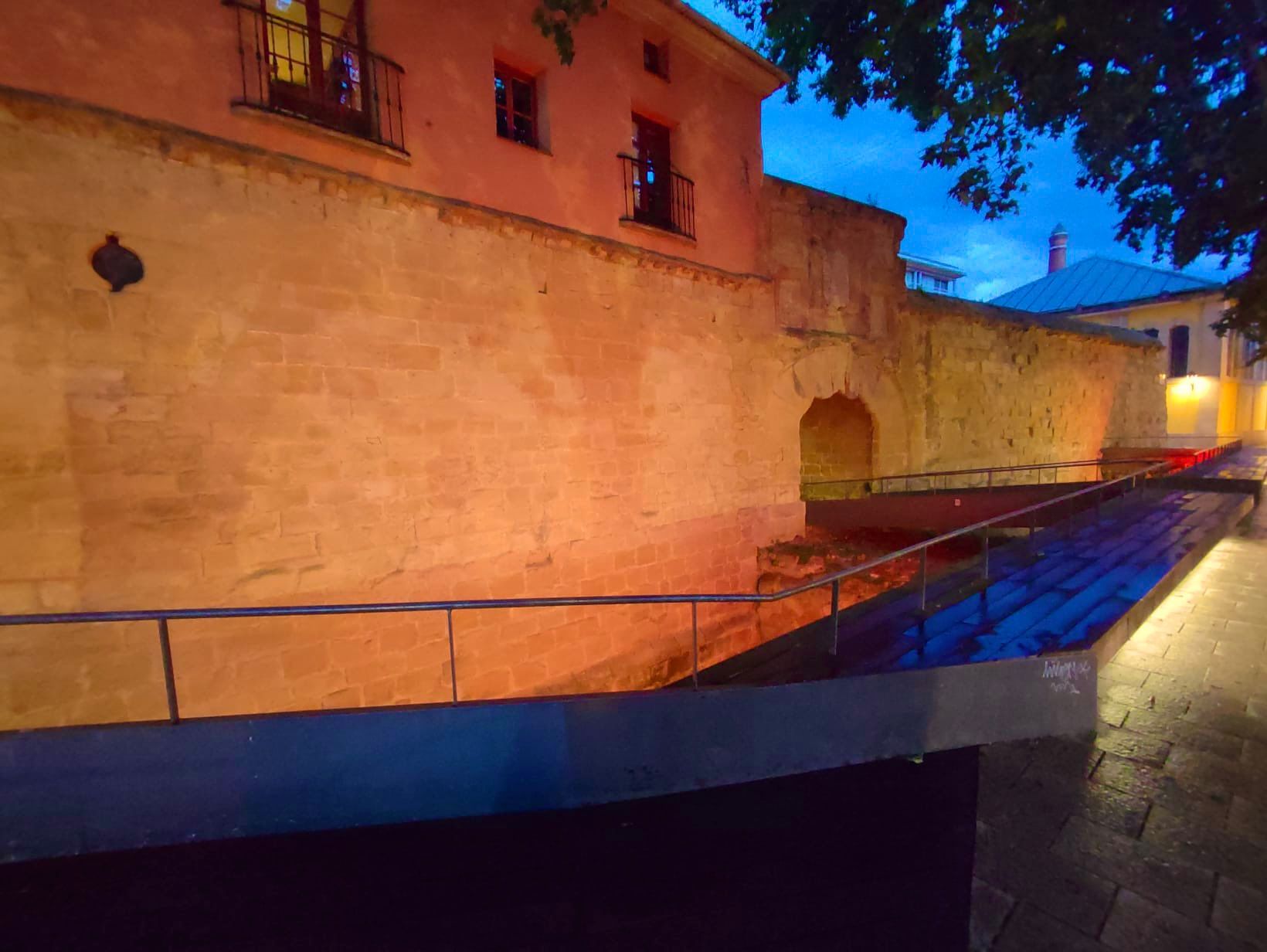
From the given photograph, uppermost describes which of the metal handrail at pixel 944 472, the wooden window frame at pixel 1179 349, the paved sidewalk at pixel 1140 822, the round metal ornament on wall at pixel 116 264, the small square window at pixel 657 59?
the small square window at pixel 657 59

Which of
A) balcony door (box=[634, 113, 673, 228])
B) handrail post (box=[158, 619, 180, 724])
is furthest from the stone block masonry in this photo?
handrail post (box=[158, 619, 180, 724])

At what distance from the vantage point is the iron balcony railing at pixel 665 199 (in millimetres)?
7230

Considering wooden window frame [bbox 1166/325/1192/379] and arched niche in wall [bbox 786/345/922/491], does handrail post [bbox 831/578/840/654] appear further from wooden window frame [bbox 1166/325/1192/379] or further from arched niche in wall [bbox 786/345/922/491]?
wooden window frame [bbox 1166/325/1192/379]

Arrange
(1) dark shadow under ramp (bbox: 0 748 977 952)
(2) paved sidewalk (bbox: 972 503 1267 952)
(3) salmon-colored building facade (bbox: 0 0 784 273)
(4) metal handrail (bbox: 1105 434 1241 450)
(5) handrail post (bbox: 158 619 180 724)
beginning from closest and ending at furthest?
1. (2) paved sidewalk (bbox: 972 503 1267 952)
2. (1) dark shadow under ramp (bbox: 0 748 977 952)
3. (5) handrail post (bbox: 158 619 180 724)
4. (3) salmon-colored building facade (bbox: 0 0 784 273)
5. (4) metal handrail (bbox: 1105 434 1241 450)

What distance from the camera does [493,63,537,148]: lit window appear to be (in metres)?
5.96

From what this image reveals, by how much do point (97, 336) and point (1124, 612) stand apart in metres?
6.94

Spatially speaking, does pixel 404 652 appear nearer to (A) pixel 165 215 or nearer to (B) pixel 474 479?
(B) pixel 474 479

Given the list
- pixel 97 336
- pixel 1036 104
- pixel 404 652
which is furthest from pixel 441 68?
pixel 1036 104

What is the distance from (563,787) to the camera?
3.03m

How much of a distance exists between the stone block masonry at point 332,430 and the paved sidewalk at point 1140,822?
4.31m

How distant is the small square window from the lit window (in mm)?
1858

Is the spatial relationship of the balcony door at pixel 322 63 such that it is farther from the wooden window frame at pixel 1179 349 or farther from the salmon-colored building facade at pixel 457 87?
the wooden window frame at pixel 1179 349

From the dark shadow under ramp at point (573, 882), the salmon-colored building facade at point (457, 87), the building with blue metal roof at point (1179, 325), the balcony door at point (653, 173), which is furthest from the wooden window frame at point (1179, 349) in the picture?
the dark shadow under ramp at point (573, 882)

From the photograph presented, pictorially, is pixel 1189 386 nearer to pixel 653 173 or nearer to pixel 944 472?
pixel 944 472
